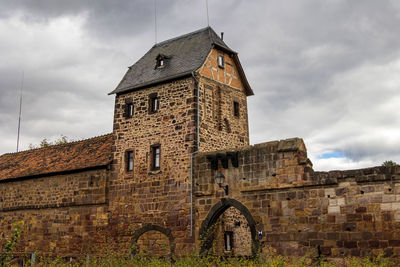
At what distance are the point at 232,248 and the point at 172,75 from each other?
772 cm

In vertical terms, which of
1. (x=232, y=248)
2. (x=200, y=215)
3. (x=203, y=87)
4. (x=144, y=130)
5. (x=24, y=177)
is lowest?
(x=232, y=248)

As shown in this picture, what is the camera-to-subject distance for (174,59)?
819 inches

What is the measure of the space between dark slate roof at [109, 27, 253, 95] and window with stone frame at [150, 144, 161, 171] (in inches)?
113

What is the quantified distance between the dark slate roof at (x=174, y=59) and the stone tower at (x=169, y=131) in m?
0.07

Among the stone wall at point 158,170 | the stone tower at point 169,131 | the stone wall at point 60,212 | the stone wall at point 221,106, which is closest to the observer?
the stone wall at point 158,170

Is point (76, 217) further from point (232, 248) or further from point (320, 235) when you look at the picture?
point (320, 235)

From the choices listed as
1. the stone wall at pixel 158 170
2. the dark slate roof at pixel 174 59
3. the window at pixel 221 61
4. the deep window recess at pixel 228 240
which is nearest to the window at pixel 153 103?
the stone wall at pixel 158 170

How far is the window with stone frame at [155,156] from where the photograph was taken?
1883cm

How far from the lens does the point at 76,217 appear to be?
20375 mm

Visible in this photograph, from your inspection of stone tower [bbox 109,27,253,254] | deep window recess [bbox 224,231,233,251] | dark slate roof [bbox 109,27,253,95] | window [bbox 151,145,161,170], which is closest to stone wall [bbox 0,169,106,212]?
stone tower [bbox 109,27,253,254]

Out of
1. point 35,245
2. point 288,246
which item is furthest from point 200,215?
point 35,245

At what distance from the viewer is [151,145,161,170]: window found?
61.8ft

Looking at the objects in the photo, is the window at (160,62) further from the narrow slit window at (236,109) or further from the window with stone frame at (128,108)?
the narrow slit window at (236,109)

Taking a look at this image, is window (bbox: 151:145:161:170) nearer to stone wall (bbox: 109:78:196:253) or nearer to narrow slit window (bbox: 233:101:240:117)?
stone wall (bbox: 109:78:196:253)
